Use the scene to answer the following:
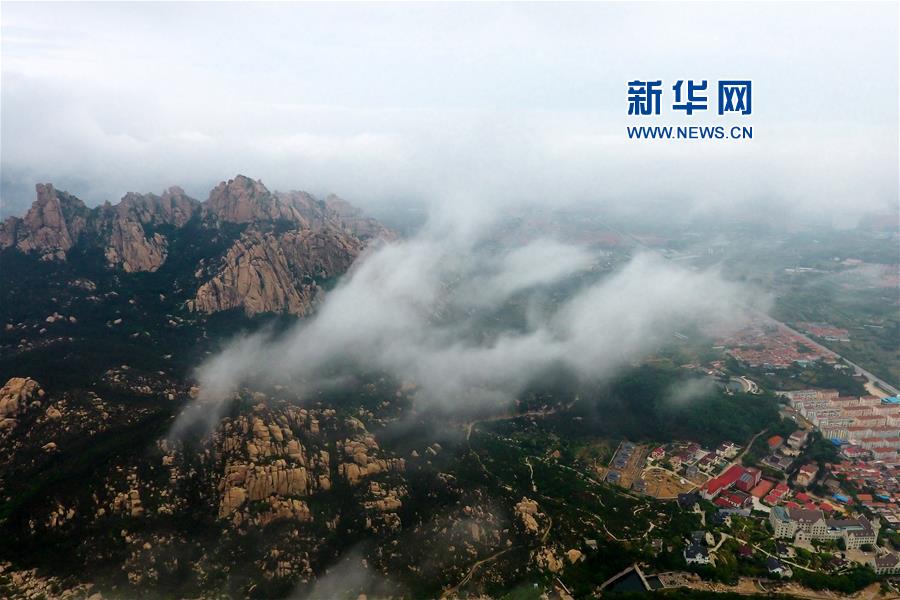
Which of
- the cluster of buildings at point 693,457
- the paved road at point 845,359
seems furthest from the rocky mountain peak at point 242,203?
the paved road at point 845,359

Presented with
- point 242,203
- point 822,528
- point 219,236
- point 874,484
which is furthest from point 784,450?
point 242,203

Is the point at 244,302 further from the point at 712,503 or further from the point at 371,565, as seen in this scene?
the point at 712,503

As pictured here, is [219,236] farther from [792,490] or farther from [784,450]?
[792,490]

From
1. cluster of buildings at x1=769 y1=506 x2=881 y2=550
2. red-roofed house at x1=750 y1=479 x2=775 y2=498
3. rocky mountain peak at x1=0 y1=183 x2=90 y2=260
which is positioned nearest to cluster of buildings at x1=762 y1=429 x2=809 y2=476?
red-roofed house at x1=750 y1=479 x2=775 y2=498

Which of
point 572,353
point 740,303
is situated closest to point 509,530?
point 572,353

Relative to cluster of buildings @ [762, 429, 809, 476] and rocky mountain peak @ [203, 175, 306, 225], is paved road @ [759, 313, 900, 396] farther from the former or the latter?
rocky mountain peak @ [203, 175, 306, 225]

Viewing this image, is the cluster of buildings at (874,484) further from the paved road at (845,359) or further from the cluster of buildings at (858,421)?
Result: the paved road at (845,359)

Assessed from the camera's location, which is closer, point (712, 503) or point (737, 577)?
point (737, 577)
